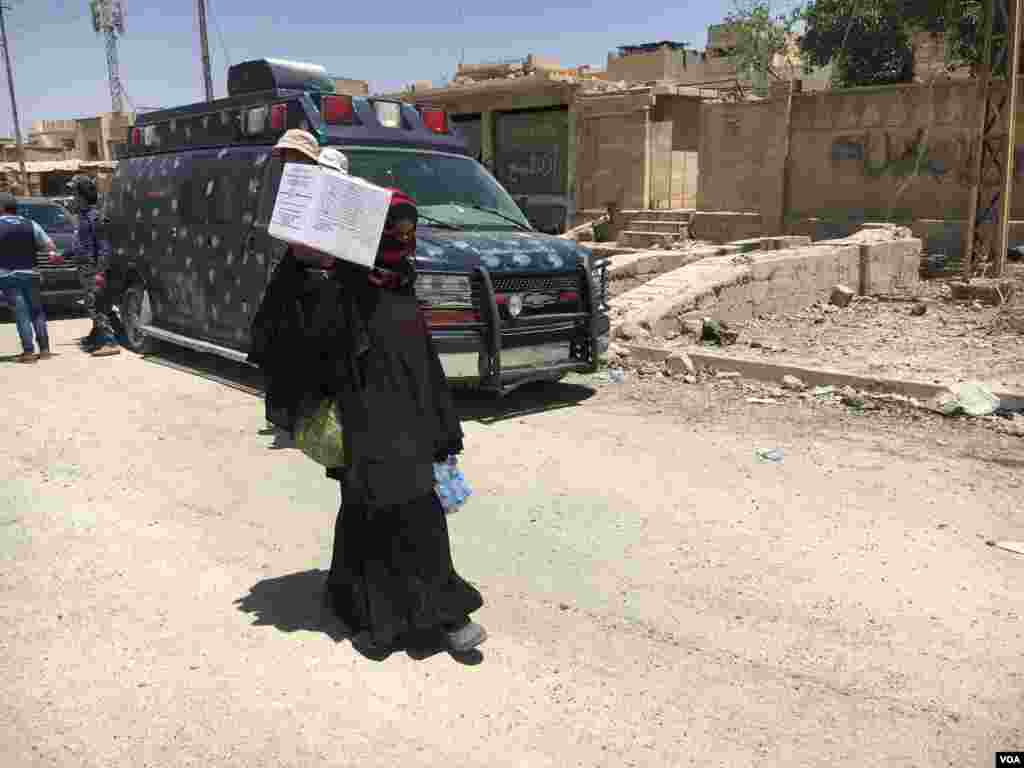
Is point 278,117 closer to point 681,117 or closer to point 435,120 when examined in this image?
point 435,120

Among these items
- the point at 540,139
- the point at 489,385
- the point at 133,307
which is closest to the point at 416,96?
the point at 540,139

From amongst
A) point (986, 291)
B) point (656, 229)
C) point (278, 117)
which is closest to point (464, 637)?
point (278, 117)

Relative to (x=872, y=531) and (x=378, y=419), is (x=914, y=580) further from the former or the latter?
(x=378, y=419)

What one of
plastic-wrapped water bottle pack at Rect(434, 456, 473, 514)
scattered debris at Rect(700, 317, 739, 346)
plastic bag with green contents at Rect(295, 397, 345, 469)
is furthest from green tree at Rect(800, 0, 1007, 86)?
plastic bag with green contents at Rect(295, 397, 345, 469)

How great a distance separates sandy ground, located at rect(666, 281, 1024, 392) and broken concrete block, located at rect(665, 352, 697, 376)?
63cm

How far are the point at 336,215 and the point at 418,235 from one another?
12.4ft

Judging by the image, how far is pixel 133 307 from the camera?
31.4ft

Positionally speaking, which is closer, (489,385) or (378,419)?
(378,419)

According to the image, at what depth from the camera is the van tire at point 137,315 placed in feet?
30.7

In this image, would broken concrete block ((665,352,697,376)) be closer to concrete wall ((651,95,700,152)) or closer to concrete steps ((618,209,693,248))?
concrete steps ((618,209,693,248))

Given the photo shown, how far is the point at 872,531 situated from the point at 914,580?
0.59 m

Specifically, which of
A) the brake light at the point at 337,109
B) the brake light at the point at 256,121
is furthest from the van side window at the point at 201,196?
the brake light at the point at 337,109

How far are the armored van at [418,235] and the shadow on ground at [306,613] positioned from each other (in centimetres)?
268

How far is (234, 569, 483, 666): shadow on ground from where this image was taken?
138 inches
